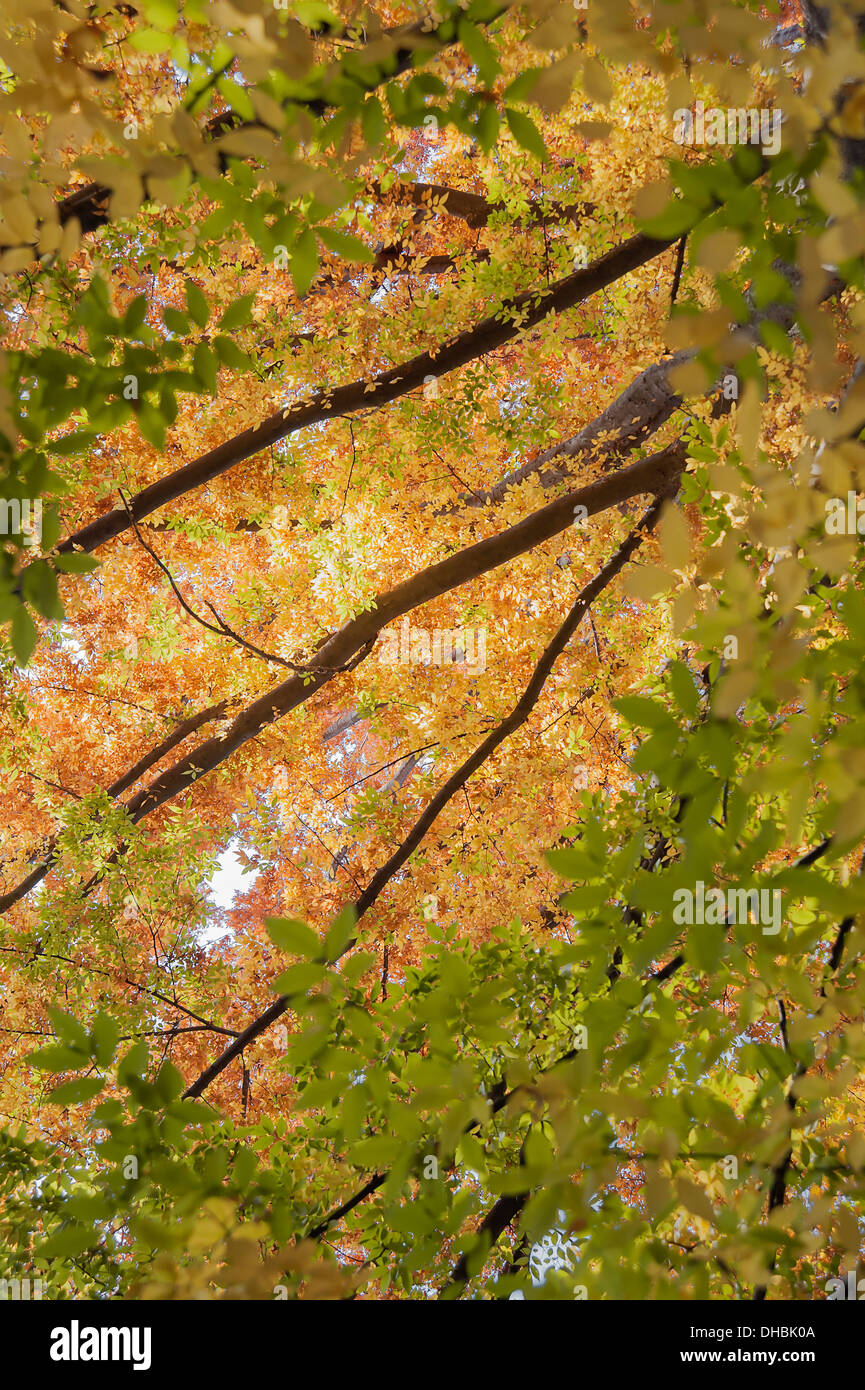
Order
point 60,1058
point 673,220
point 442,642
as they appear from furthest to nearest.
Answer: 1. point 442,642
2. point 60,1058
3. point 673,220

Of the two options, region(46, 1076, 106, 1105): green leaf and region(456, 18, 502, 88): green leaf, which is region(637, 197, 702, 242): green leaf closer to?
region(456, 18, 502, 88): green leaf

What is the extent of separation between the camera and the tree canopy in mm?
1312

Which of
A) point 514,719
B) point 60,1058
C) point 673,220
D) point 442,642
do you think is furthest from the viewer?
point 442,642

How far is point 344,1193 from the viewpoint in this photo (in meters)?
2.38

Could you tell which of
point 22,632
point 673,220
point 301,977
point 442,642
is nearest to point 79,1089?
point 301,977

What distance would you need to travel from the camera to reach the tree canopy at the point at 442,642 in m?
1.31

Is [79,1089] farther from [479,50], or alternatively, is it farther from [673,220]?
[479,50]

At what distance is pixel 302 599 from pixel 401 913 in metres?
2.67

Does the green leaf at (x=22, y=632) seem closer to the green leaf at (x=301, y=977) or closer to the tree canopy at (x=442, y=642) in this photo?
the tree canopy at (x=442, y=642)

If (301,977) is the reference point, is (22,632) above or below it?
above

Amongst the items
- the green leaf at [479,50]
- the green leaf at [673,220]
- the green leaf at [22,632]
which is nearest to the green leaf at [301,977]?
the green leaf at [22,632]

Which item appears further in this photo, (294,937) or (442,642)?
(442,642)

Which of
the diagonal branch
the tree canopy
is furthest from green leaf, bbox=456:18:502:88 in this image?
the diagonal branch

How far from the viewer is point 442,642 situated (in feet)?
21.1
